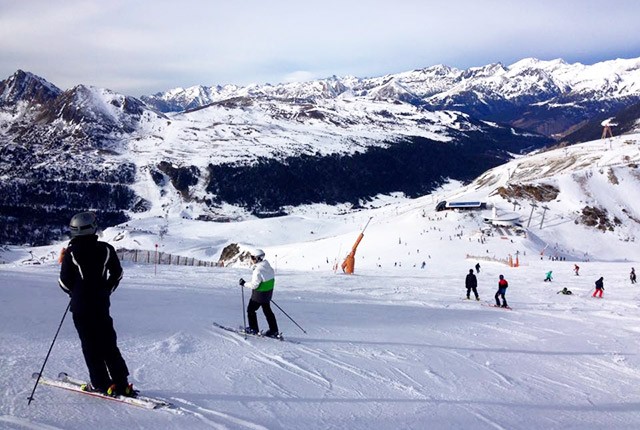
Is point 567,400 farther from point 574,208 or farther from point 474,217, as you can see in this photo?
point 574,208

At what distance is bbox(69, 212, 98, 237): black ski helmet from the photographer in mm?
5883

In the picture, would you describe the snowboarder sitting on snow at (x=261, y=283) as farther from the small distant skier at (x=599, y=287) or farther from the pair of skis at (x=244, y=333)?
the small distant skier at (x=599, y=287)

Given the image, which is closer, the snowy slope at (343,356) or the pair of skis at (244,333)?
the snowy slope at (343,356)

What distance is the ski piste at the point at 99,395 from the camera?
6059mm

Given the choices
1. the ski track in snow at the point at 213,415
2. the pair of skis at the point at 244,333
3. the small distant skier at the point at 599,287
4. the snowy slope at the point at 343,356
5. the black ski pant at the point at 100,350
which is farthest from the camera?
the small distant skier at the point at 599,287

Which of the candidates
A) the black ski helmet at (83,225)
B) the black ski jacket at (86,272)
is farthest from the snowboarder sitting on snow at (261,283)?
the black ski helmet at (83,225)

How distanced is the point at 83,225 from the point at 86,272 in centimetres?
55

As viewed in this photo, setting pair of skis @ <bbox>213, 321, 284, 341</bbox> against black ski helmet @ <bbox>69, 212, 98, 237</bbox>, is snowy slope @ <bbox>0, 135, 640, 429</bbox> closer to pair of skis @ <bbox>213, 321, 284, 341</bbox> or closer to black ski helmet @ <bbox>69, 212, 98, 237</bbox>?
pair of skis @ <bbox>213, 321, 284, 341</bbox>

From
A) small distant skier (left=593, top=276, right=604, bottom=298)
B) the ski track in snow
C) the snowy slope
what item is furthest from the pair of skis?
small distant skier (left=593, top=276, right=604, bottom=298)

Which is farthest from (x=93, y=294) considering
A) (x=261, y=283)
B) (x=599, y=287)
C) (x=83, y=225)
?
(x=599, y=287)

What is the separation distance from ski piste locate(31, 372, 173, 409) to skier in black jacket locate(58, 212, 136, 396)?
0.22 ft

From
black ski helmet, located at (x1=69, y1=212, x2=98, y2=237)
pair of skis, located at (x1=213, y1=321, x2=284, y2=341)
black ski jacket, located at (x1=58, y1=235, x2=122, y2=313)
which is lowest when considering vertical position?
pair of skis, located at (x1=213, y1=321, x2=284, y2=341)

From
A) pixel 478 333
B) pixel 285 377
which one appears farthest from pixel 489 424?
pixel 478 333

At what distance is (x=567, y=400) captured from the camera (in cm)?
846
